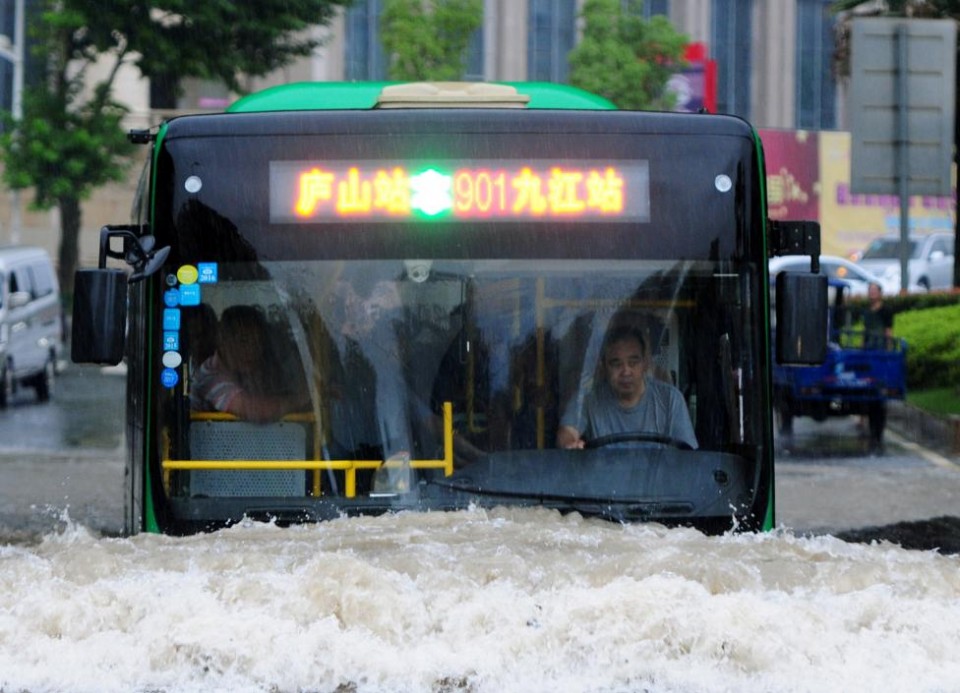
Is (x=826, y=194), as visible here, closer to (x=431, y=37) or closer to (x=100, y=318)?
(x=431, y=37)

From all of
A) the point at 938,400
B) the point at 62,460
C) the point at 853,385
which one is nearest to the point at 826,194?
the point at 938,400

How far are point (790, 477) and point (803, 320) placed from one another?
973 centimetres

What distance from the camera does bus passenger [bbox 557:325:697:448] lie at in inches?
275

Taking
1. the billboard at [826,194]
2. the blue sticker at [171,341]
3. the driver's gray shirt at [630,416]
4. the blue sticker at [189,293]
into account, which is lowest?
the driver's gray shirt at [630,416]

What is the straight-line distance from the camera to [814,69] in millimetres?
57531

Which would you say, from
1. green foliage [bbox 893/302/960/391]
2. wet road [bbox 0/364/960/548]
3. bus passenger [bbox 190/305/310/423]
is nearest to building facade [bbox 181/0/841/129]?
green foliage [bbox 893/302/960/391]

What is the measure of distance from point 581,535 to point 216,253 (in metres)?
Result: 1.76

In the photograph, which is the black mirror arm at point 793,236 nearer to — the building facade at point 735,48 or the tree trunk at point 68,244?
the tree trunk at point 68,244

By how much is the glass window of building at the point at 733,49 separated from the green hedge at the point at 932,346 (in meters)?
31.5

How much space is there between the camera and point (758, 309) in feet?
23.3

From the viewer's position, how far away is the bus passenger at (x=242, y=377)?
704 cm

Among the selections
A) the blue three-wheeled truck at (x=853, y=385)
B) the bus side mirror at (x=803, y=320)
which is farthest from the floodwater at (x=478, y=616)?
the blue three-wheeled truck at (x=853, y=385)

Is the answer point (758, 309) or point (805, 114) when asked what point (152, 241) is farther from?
point (805, 114)

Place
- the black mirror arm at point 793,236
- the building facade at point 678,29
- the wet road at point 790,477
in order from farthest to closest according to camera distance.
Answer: the building facade at point 678,29 < the wet road at point 790,477 < the black mirror arm at point 793,236
